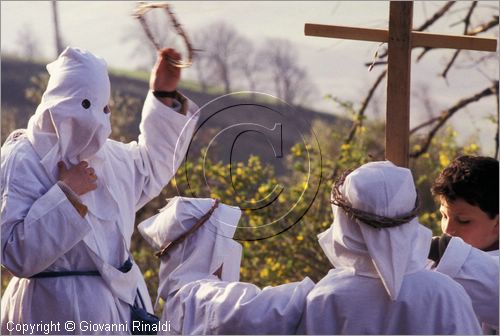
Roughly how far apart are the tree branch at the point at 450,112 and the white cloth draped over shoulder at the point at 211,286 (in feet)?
9.08

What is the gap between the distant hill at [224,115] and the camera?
448 cm

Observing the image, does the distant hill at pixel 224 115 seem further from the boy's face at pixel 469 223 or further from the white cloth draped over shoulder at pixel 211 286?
the boy's face at pixel 469 223

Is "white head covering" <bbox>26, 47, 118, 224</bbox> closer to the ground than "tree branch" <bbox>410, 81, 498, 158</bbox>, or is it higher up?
higher up

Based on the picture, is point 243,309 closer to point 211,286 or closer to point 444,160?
point 211,286

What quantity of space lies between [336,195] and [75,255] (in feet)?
3.93

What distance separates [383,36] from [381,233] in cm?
97

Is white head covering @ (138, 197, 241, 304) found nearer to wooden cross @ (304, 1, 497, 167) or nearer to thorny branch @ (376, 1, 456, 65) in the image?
wooden cross @ (304, 1, 497, 167)

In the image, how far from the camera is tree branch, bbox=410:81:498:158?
697cm

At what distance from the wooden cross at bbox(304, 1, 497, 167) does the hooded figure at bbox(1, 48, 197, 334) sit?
2.89 ft

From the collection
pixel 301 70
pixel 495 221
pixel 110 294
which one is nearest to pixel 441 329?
pixel 495 221

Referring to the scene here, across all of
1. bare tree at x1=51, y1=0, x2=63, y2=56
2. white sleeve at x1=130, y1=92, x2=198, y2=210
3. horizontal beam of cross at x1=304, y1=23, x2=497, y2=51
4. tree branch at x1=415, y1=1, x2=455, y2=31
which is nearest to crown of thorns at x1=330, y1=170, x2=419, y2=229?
horizontal beam of cross at x1=304, y1=23, x2=497, y2=51

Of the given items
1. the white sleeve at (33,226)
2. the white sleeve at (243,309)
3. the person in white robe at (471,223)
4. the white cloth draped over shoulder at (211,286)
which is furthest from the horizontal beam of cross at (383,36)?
the white sleeve at (33,226)

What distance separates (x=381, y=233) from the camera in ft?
12.5

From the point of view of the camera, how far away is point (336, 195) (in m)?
3.86
